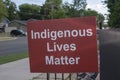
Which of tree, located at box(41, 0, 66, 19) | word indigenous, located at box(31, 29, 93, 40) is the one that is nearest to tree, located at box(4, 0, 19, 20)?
tree, located at box(41, 0, 66, 19)

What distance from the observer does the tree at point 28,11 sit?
502 ft

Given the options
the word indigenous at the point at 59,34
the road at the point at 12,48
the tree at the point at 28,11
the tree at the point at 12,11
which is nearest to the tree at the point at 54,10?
the tree at the point at 28,11

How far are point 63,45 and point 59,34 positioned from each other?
0.19 metres

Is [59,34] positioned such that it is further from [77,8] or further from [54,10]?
[54,10]

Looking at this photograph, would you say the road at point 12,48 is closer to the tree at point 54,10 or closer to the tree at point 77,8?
the tree at point 77,8

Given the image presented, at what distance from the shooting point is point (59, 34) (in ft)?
22.7

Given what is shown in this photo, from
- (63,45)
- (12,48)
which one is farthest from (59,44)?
(12,48)

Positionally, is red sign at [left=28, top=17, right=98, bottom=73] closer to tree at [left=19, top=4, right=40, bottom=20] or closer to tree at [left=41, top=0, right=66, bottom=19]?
tree at [left=41, top=0, right=66, bottom=19]

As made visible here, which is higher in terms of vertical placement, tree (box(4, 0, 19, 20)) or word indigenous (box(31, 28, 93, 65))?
word indigenous (box(31, 28, 93, 65))

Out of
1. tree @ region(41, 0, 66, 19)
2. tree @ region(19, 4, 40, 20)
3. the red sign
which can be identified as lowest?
tree @ region(19, 4, 40, 20)

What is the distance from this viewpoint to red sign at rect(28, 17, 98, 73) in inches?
264

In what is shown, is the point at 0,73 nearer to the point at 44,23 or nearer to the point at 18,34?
the point at 44,23

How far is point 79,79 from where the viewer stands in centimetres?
959

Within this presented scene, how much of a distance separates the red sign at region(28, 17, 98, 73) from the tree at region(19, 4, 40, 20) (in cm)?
14447
